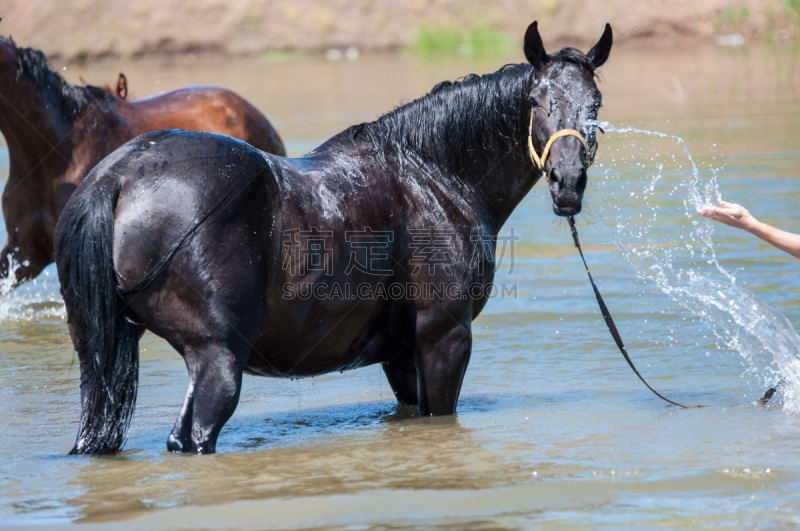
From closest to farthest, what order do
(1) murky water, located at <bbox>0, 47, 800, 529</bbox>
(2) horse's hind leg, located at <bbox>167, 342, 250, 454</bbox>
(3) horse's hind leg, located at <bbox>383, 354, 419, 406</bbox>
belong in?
(1) murky water, located at <bbox>0, 47, 800, 529</bbox> → (2) horse's hind leg, located at <bbox>167, 342, 250, 454</bbox> → (3) horse's hind leg, located at <bbox>383, 354, 419, 406</bbox>

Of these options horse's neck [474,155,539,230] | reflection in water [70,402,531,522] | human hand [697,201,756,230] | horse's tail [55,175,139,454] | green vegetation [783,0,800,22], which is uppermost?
green vegetation [783,0,800,22]

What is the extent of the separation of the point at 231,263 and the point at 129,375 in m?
0.62

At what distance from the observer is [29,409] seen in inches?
192

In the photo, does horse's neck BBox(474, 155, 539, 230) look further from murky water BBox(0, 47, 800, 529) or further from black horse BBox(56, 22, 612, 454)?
murky water BBox(0, 47, 800, 529)

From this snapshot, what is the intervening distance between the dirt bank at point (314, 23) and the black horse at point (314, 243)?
77.4 feet

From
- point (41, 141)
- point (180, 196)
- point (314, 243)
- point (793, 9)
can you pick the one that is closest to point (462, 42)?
point (793, 9)

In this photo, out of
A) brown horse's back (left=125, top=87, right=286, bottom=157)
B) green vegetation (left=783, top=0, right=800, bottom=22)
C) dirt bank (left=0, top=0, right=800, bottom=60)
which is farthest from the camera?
dirt bank (left=0, top=0, right=800, bottom=60)

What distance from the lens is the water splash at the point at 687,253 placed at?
189 inches

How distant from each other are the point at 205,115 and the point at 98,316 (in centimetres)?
425

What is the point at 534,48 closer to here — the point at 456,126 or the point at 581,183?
the point at 456,126

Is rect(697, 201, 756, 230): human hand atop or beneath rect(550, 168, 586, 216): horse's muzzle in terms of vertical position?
beneath

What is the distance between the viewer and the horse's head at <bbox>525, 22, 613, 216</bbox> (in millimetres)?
3920

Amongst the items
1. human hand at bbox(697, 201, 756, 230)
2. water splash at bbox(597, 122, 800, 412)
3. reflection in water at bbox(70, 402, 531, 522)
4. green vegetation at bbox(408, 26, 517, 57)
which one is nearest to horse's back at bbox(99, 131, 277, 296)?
reflection in water at bbox(70, 402, 531, 522)

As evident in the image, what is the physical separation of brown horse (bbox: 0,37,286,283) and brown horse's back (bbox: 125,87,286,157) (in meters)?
0.26
